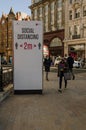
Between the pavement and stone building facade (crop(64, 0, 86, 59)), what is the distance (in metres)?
42.0

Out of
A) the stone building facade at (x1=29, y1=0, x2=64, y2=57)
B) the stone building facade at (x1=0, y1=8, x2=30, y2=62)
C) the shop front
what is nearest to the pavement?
the shop front

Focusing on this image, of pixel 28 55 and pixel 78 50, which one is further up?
pixel 78 50

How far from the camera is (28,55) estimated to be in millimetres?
15062

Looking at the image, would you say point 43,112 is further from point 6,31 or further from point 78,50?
point 6,31

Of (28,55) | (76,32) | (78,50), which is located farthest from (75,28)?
(28,55)

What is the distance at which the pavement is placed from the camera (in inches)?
330

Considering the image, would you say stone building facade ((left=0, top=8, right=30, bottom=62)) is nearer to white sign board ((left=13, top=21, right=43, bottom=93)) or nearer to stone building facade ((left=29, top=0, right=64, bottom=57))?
stone building facade ((left=29, top=0, right=64, bottom=57))

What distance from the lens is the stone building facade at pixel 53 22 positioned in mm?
62975

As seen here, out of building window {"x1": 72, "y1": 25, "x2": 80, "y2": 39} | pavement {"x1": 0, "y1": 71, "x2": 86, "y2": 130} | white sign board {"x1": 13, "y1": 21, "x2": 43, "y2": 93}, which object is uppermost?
building window {"x1": 72, "y1": 25, "x2": 80, "y2": 39}

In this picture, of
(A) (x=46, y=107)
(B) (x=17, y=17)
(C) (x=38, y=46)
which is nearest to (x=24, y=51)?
(C) (x=38, y=46)

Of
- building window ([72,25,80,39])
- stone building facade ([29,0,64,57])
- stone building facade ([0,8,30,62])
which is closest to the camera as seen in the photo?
building window ([72,25,80,39])

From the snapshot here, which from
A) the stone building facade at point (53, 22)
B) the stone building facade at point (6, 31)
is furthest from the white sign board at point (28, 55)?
the stone building facade at point (6, 31)

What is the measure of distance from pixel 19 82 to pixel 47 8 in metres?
55.1

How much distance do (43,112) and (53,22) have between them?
5698cm
